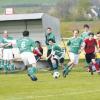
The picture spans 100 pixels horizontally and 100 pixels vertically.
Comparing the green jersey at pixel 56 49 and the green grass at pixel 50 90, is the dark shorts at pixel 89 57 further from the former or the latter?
the green grass at pixel 50 90

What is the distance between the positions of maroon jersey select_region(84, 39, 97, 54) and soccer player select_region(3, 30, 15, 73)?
351 cm

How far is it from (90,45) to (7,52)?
13.0 ft

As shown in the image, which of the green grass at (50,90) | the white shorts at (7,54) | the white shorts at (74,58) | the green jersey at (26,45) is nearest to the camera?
the green grass at (50,90)

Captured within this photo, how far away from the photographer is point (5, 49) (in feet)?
92.6

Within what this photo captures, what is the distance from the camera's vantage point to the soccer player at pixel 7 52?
91.5ft

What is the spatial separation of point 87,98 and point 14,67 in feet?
45.7

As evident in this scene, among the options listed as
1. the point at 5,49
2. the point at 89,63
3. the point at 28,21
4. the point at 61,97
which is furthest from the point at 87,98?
the point at 28,21

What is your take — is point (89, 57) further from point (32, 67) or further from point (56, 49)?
point (32, 67)

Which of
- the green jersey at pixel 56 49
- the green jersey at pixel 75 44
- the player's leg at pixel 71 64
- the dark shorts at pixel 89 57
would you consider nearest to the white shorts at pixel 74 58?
the player's leg at pixel 71 64

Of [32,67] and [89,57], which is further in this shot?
[89,57]

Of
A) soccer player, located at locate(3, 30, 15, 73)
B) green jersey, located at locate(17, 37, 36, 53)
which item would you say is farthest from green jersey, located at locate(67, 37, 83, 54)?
soccer player, located at locate(3, 30, 15, 73)

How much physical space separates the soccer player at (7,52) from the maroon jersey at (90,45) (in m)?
3.51

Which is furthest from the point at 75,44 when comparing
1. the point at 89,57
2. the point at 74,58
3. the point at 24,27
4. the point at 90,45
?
the point at 24,27

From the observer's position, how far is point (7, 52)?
28141 millimetres
